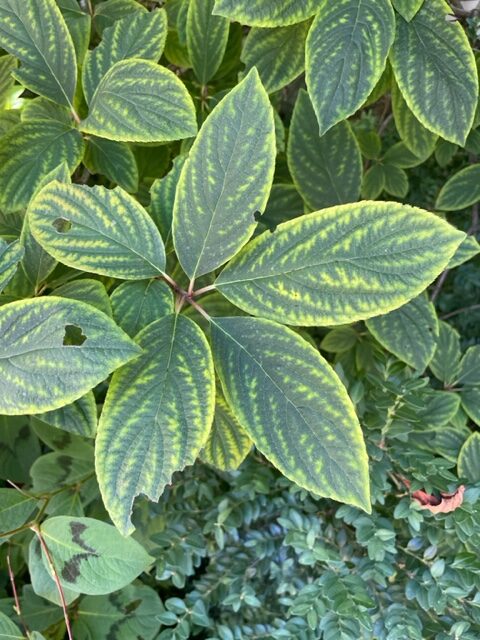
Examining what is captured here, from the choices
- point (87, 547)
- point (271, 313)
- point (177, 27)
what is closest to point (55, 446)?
point (87, 547)

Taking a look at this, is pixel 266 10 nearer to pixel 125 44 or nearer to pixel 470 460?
pixel 125 44

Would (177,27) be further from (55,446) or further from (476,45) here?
(55,446)

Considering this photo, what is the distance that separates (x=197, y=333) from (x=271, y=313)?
74 millimetres

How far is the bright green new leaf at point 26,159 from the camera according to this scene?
0.70m

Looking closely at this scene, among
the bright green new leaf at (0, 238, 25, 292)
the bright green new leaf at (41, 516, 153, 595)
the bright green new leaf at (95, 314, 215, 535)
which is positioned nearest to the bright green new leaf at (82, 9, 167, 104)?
the bright green new leaf at (0, 238, 25, 292)

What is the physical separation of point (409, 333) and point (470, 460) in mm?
207

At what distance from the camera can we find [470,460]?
2.82ft

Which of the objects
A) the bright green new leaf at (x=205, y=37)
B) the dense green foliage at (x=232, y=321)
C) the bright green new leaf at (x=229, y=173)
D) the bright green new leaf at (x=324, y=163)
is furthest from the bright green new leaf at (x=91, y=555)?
the bright green new leaf at (x=205, y=37)

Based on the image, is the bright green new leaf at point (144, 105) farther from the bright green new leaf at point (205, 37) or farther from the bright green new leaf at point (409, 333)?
the bright green new leaf at point (409, 333)

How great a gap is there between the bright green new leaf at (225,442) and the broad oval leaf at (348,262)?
7.6 inches

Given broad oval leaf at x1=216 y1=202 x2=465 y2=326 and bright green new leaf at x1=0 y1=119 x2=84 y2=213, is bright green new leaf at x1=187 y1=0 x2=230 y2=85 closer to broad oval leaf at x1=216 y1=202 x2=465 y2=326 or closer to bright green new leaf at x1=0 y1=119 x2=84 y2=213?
bright green new leaf at x1=0 y1=119 x2=84 y2=213

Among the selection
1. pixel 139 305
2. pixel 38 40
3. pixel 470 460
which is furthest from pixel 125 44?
pixel 470 460

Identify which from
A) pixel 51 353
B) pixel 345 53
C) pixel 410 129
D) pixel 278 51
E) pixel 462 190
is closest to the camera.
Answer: pixel 51 353

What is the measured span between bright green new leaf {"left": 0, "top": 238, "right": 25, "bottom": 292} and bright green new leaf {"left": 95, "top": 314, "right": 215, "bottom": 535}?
139mm
